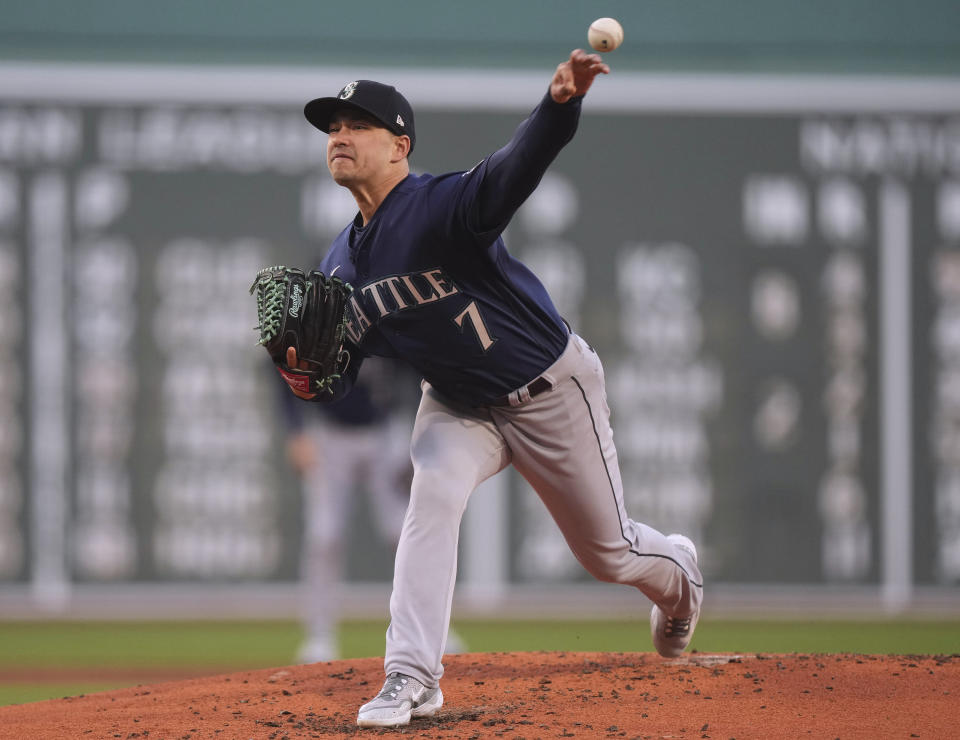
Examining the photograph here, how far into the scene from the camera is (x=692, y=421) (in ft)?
22.5

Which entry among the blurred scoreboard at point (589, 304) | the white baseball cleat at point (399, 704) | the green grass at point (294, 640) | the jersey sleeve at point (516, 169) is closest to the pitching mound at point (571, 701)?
the white baseball cleat at point (399, 704)

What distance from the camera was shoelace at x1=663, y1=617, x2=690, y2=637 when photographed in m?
3.61

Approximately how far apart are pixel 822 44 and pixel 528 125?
18.1 ft

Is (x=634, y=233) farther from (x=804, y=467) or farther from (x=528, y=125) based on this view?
(x=528, y=125)

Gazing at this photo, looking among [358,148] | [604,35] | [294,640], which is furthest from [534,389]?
[294,640]

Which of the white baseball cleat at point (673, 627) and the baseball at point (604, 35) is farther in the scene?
the white baseball cleat at point (673, 627)

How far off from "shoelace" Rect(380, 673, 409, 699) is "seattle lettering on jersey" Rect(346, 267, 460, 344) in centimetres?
91

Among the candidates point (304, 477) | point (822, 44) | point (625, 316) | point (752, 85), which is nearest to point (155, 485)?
point (304, 477)

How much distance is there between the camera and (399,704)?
2.86 m

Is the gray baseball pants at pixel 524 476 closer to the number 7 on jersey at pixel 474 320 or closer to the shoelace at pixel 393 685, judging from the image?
the shoelace at pixel 393 685

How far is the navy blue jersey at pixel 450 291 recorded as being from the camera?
2902mm

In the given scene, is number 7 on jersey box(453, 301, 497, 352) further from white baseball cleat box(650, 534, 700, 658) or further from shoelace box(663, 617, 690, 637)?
shoelace box(663, 617, 690, 637)

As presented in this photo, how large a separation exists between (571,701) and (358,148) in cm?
158

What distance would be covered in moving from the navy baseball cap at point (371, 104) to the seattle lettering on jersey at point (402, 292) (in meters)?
0.40
